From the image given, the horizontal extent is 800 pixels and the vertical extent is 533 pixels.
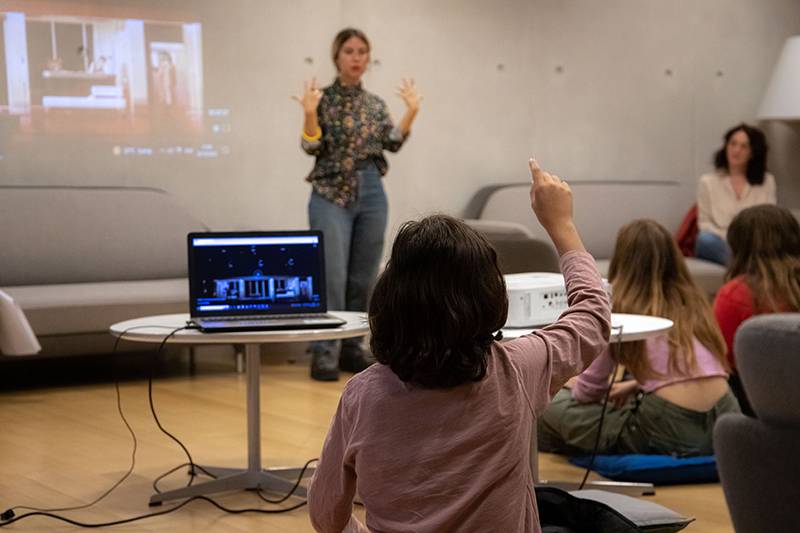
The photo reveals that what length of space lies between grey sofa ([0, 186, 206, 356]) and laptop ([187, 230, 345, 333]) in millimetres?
2037

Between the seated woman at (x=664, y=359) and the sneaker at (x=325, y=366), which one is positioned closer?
the seated woman at (x=664, y=359)

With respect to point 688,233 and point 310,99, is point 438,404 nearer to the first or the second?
point 310,99

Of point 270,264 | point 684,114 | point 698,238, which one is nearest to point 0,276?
point 270,264

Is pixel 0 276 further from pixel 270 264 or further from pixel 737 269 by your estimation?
pixel 737 269

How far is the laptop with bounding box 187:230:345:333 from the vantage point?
3750mm

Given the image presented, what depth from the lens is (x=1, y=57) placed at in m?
6.24

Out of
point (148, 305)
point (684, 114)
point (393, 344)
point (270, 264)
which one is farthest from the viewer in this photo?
point (684, 114)

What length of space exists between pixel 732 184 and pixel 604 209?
32.9 inches

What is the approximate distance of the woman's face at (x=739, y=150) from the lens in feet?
25.8

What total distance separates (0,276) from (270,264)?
8.90 feet

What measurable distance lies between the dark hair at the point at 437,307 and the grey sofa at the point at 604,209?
5254 mm

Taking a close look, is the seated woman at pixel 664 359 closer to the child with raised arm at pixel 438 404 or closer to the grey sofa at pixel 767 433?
the grey sofa at pixel 767 433

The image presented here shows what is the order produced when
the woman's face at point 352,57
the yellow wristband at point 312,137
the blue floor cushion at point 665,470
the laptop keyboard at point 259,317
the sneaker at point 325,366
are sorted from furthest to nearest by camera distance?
1. the sneaker at point 325,366
2. the woman's face at point 352,57
3. the yellow wristband at point 312,137
4. the blue floor cushion at point 665,470
5. the laptop keyboard at point 259,317

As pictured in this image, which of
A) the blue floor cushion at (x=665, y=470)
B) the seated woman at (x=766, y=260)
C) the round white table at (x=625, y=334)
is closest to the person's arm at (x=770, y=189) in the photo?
the seated woman at (x=766, y=260)
